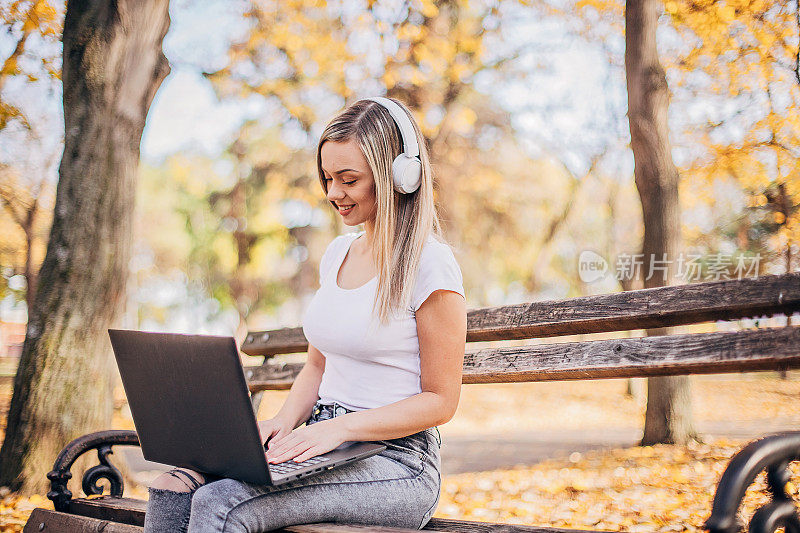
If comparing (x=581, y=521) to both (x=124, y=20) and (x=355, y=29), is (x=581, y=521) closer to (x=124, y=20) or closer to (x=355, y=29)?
(x=124, y=20)

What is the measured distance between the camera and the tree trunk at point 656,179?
6.21m

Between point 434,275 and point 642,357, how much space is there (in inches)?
32.0

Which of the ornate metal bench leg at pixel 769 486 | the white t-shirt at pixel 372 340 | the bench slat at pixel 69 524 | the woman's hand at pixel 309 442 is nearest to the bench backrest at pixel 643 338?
the ornate metal bench leg at pixel 769 486

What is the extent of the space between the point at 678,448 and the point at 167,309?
32712 millimetres

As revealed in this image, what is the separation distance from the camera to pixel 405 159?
218cm

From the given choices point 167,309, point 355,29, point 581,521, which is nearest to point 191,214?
point 167,309

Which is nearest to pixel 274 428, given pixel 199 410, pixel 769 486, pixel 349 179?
pixel 199 410

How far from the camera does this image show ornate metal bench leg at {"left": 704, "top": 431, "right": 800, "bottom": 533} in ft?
4.54

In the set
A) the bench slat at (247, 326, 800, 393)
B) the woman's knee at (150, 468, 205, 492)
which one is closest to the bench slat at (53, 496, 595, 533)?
the woman's knee at (150, 468, 205, 492)

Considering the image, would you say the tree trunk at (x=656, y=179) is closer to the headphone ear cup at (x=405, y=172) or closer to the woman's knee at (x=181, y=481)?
the headphone ear cup at (x=405, y=172)

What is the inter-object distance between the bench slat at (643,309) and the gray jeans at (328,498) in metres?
0.76

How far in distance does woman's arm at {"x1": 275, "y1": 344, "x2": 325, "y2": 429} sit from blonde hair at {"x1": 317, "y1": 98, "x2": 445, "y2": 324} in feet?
1.72

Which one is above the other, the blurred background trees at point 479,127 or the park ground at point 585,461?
the blurred background trees at point 479,127

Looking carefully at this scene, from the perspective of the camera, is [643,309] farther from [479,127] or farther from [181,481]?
[479,127]
